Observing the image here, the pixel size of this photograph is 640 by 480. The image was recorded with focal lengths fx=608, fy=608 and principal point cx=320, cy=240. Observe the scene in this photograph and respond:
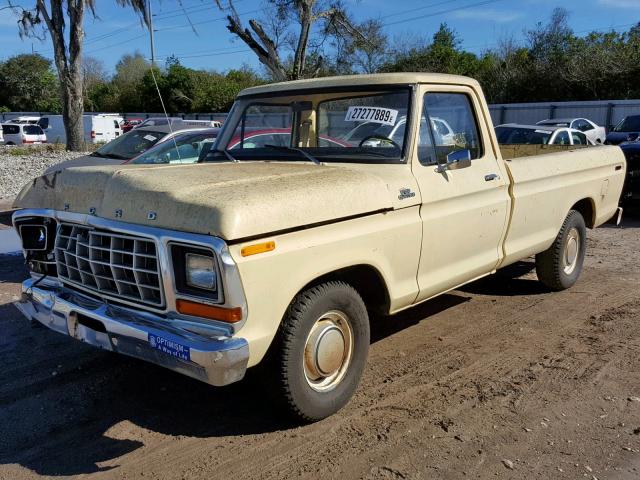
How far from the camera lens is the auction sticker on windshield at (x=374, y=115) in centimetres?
438

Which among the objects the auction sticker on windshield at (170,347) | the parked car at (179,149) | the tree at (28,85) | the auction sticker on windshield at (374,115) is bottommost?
the auction sticker on windshield at (170,347)

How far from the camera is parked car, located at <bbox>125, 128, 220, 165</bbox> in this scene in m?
8.62

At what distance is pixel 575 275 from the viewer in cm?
650

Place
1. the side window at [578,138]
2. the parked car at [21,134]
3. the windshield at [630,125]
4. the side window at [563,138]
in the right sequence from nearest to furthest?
1. the side window at [563,138]
2. the side window at [578,138]
3. the windshield at [630,125]
4. the parked car at [21,134]

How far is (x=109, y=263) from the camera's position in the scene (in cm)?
341

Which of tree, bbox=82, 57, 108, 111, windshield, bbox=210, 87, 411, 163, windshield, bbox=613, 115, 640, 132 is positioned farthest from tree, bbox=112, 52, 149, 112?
windshield, bbox=210, 87, 411, 163

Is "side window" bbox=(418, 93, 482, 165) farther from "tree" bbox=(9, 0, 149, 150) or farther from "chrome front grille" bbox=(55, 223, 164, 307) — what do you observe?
"tree" bbox=(9, 0, 149, 150)

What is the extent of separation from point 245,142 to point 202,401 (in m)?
2.19

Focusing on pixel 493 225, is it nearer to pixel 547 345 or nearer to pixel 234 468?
pixel 547 345

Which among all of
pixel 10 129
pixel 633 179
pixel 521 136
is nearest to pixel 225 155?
pixel 633 179

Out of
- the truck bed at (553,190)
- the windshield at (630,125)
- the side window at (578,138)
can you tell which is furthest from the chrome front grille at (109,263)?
the windshield at (630,125)

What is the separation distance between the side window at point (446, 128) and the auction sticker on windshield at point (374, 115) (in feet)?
0.72

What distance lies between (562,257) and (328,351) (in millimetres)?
3453

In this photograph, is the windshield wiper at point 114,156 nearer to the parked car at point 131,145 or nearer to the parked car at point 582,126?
the parked car at point 131,145
